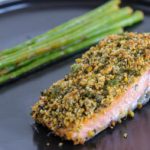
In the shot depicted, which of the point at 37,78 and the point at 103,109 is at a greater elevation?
the point at 37,78

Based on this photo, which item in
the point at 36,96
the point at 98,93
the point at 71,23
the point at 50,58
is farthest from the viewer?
the point at 71,23

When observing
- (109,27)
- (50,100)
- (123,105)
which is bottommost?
(123,105)

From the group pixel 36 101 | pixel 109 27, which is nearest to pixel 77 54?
pixel 109 27

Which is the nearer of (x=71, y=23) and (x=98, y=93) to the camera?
(x=98, y=93)

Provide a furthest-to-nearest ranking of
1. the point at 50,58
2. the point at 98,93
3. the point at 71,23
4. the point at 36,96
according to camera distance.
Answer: the point at 71,23 → the point at 50,58 → the point at 36,96 → the point at 98,93

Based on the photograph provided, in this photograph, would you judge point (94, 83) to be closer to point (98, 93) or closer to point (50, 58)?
point (98, 93)

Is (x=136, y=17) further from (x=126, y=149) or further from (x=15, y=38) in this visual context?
(x=126, y=149)

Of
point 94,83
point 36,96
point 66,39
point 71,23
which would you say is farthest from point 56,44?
point 94,83
